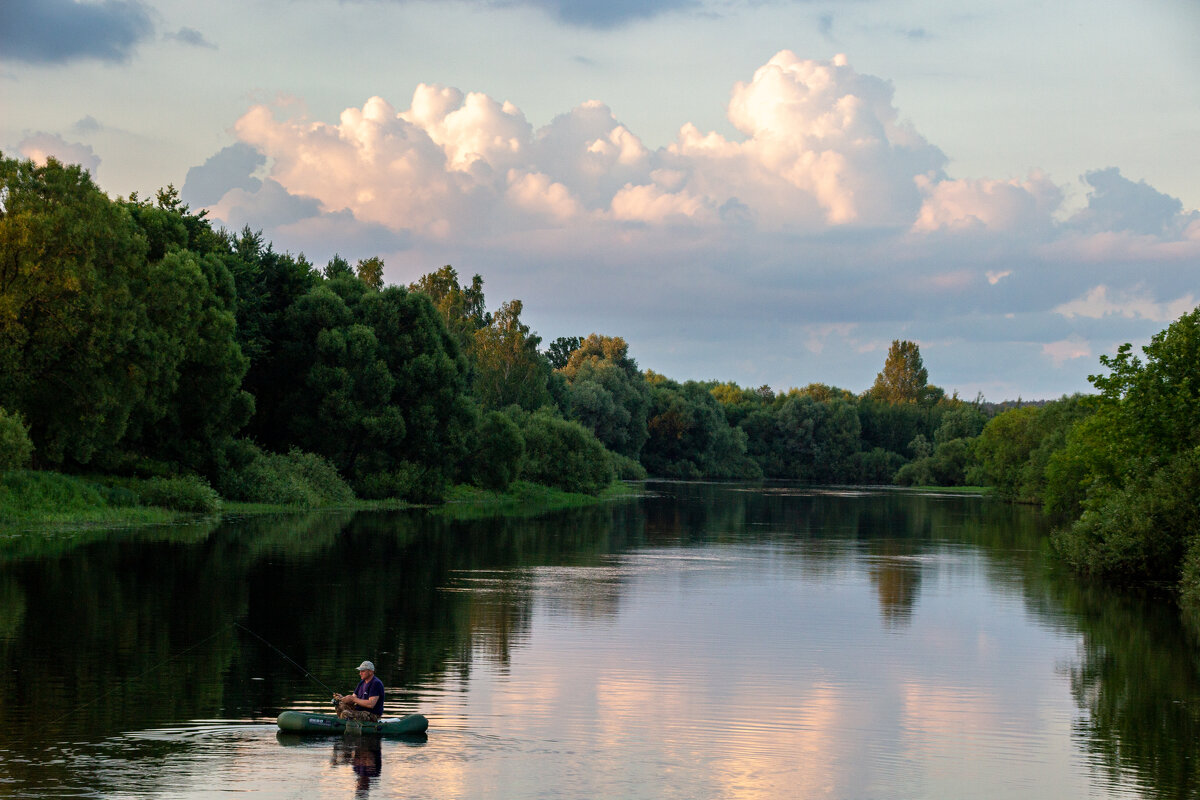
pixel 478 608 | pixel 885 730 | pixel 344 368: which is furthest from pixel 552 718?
pixel 344 368

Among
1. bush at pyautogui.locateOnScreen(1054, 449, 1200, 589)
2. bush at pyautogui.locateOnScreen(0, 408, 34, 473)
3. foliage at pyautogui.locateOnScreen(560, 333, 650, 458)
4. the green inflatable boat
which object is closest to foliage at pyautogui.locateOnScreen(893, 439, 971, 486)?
foliage at pyautogui.locateOnScreen(560, 333, 650, 458)

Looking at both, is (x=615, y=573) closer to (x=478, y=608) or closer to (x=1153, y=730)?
(x=478, y=608)

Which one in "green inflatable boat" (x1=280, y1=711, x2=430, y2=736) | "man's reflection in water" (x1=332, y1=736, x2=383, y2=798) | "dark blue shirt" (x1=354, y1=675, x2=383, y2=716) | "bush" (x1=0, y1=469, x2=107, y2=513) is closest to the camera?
"man's reflection in water" (x1=332, y1=736, x2=383, y2=798)

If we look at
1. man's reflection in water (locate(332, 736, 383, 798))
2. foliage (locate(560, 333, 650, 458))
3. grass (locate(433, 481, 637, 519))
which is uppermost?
foliage (locate(560, 333, 650, 458))

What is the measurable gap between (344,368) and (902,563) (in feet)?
133

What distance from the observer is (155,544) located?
153 ft

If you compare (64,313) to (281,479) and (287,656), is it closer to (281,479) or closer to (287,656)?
(281,479)

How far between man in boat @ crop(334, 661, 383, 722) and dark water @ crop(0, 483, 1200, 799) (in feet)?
1.27

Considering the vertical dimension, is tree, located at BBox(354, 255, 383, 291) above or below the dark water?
above

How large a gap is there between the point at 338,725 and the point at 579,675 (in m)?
7.31

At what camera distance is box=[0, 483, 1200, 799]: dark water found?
17000 millimetres

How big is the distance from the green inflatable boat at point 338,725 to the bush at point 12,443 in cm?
3078

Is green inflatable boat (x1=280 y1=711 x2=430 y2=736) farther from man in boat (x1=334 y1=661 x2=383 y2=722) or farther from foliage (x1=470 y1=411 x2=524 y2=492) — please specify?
foliage (x1=470 y1=411 x2=524 y2=492)

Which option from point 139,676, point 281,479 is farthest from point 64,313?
point 139,676
